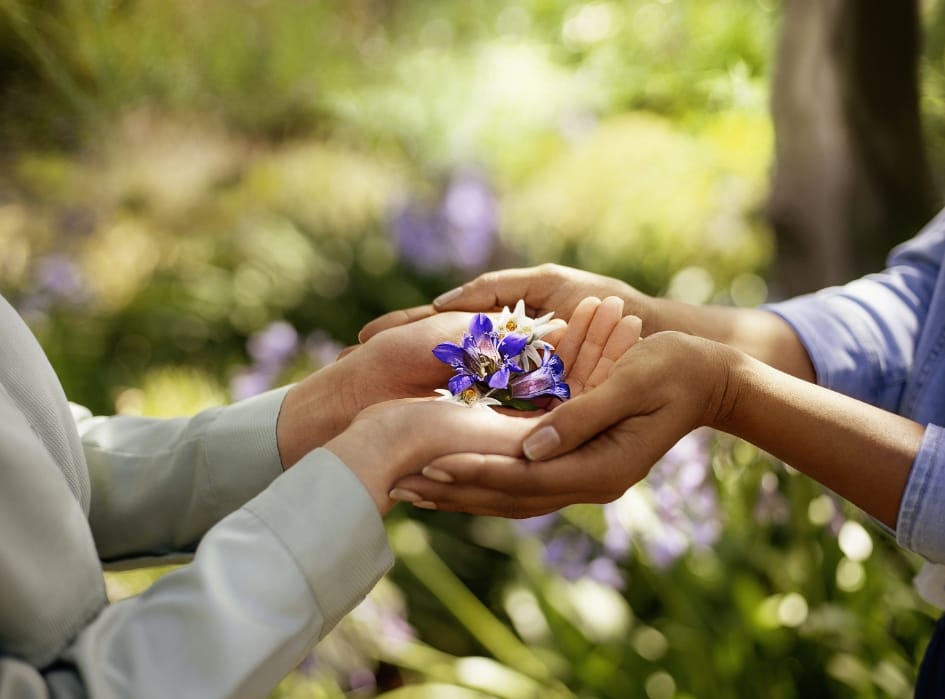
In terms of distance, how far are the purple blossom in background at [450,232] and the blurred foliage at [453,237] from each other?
0.01 m

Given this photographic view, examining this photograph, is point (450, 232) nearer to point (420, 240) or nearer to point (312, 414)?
point (420, 240)

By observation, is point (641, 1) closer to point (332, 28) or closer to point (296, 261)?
point (332, 28)

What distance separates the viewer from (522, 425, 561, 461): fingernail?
1.10 m

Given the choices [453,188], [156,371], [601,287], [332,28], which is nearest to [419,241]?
[453,188]

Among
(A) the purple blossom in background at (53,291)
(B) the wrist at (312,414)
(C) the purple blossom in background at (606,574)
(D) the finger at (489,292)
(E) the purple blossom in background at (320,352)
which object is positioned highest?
(D) the finger at (489,292)

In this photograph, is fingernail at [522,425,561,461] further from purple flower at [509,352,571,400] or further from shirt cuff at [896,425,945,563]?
shirt cuff at [896,425,945,563]

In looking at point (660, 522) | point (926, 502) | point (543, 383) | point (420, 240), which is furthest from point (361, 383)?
point (420, 240)

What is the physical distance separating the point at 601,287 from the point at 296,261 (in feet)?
9.27

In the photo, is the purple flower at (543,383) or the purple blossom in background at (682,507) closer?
the purple flower at (543,383)

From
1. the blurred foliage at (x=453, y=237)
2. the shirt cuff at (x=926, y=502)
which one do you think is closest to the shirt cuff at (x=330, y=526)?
the shirt cuff at (x=926, y=502)

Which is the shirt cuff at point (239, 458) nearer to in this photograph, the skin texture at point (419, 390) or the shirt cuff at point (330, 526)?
the skin texture at point (419, 390)

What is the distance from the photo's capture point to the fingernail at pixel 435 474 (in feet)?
3.44

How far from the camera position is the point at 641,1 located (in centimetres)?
629

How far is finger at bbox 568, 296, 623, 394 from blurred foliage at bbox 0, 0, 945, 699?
2.40 ft
